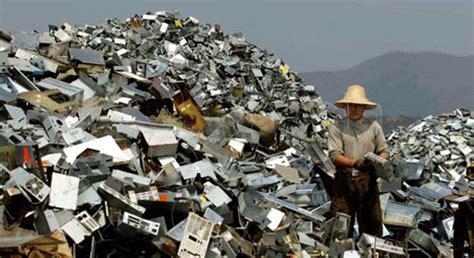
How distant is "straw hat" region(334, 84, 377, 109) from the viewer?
20.1 feet

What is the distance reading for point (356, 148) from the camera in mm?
6125

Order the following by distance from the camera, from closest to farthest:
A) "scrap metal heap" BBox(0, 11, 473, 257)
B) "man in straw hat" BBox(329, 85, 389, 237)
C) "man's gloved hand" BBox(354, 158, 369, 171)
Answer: "scrap metal heap" BBox(0, 11, 473, 257) → "man's gloved hand" BBox(354, 158, 369, 171) → "man in straw hat" BBox(329, 85, 389, 237)

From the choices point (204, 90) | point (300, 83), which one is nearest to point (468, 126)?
point (300, 83)

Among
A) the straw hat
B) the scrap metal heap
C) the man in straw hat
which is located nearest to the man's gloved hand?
the man in straw hat

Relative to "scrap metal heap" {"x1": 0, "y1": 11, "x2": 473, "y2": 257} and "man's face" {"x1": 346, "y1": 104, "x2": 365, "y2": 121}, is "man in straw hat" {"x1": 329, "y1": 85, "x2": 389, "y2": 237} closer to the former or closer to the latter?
Answer: "man's face" {"x1": 346, "y1": 104, "x2": 365, "y2": 121}

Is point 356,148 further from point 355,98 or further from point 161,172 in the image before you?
point 161,172

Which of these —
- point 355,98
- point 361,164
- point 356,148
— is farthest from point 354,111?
point 361,164

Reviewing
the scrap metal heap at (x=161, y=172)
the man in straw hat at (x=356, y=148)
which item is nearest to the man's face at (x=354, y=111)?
the man in straw hat at (x=356, y=148)

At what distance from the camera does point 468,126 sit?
18.0 metres

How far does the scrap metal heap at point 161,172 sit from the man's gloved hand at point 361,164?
143mm

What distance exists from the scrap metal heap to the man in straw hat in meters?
0.28

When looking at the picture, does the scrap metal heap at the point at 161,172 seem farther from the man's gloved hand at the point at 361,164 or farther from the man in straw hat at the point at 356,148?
the man in straw hat at the point at 356,148

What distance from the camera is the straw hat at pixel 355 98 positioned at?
613 cm

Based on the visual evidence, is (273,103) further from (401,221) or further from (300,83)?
(401,221)
